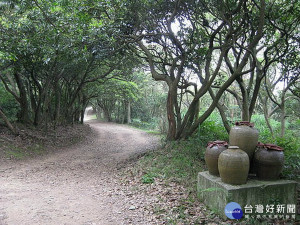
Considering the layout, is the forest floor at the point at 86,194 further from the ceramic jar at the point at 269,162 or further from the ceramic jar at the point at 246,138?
the ceramic jar at the point at 246,138

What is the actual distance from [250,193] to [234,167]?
57 centimetres

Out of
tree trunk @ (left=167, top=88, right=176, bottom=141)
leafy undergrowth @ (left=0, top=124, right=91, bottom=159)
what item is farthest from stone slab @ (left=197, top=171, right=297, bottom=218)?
leafy undergrowth @ (left=0, top=124, right=91, bottom=159)

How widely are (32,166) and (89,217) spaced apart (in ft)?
17.3

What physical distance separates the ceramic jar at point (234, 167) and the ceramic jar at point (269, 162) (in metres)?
0.51

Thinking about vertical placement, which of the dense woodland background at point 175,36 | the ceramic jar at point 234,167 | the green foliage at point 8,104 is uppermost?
the dense woodland background at point 175,36

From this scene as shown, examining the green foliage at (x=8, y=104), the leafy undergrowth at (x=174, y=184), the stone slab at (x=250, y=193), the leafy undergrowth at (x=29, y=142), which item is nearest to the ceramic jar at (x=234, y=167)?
the stone slab at (x=250, y=193)

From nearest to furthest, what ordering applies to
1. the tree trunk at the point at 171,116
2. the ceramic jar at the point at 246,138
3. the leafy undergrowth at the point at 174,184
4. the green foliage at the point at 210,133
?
the leafy undergrowth at the point at 174,184, the ceramic jar at the point at 246,138, the green foliage at the point at 210,133, the tree trunk at the point at 171,116

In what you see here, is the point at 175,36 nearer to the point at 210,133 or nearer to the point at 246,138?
the point at 210,133

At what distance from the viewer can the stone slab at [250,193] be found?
13.7ft

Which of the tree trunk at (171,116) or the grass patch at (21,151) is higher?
the tree trunk at (171,116)

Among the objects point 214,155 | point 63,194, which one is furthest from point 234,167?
point 63,194

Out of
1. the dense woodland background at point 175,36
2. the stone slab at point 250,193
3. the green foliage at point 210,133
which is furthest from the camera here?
the green foliage at point 210,133

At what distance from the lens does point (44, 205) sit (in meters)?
4.75

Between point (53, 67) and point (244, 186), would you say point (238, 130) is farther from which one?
point (53, 67)
